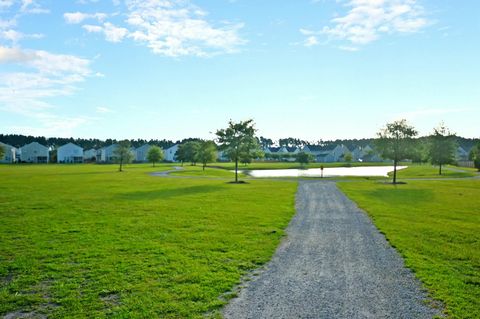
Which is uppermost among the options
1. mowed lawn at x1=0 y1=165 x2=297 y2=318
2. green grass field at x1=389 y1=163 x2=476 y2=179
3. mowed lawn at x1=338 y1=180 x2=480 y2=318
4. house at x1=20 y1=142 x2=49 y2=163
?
house at x1=20 y1=142 x2=49 y2=163

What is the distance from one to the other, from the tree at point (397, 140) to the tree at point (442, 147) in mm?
13737

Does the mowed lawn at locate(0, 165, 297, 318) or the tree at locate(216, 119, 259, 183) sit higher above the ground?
the tree at locate(216, 119, 259, 183)

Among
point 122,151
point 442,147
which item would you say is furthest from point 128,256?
point 122,151

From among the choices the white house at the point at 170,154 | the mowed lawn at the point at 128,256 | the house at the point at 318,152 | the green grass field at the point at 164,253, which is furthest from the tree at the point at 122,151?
the house at the point at 318,152

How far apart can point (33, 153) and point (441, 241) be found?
153 meters

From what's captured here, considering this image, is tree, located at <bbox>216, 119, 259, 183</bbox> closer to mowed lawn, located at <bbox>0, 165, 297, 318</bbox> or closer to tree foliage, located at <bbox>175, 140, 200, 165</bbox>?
mowed lawn, located at <bbox>0, 165, 297, 318</bbox>

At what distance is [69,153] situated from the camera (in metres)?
137

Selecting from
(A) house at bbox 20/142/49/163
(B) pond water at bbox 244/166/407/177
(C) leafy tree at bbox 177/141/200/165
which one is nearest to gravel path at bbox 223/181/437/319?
(B) pond water at bbox 244/166/407/177

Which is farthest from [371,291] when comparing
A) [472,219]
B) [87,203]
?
[87,203]

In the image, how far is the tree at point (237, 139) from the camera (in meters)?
46.0

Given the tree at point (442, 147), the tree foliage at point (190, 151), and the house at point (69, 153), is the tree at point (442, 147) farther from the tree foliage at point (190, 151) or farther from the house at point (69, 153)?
the house at point (69, 153)

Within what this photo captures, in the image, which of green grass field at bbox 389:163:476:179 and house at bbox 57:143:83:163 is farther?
house at bbox 57:143:83:163

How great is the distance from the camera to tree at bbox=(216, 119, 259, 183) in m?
46.0

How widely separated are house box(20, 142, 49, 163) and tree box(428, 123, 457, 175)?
137m
